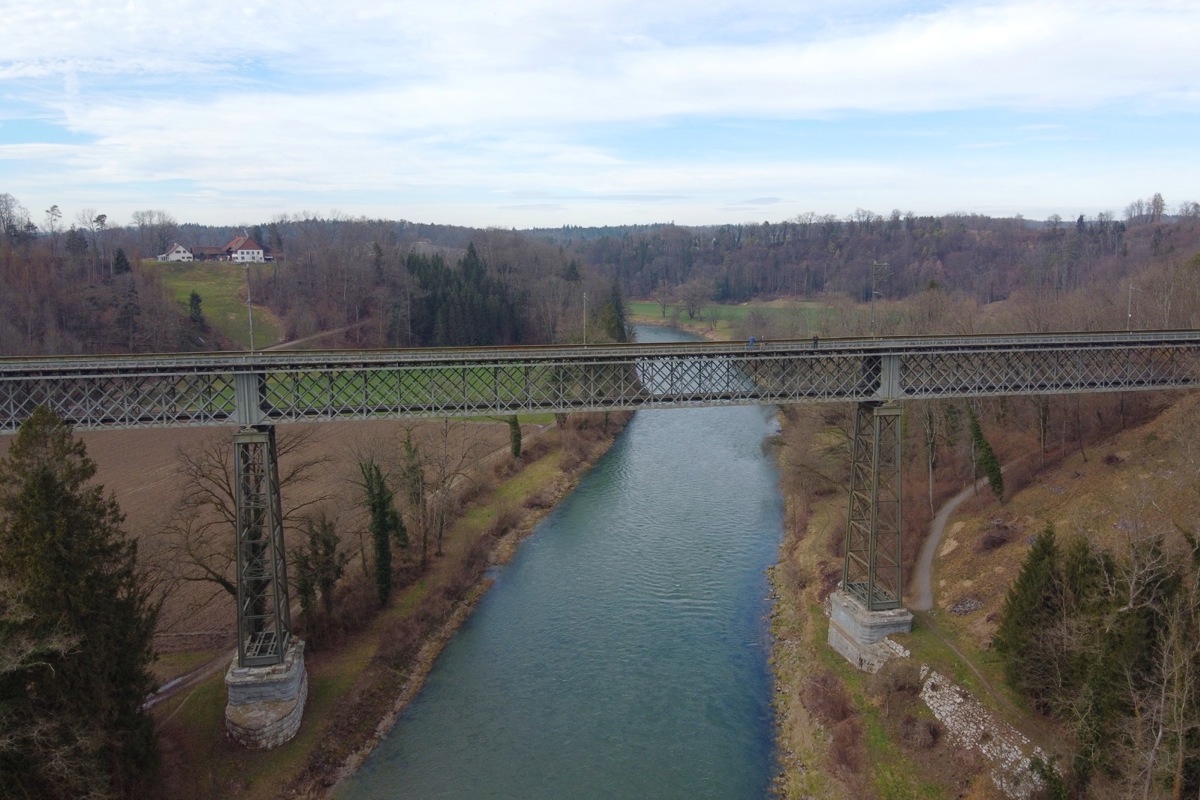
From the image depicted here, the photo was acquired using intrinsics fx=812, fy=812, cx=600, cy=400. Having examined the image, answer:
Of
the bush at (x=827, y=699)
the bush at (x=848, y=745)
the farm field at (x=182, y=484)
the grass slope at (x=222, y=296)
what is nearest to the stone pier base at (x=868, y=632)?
the bush at (x=827, y=699)

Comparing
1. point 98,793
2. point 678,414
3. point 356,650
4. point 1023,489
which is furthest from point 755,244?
point 98,793

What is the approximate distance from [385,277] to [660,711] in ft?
270

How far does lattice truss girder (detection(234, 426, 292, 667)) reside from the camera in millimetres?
25547

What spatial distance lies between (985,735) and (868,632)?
6.00m

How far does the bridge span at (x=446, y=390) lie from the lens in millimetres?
25125

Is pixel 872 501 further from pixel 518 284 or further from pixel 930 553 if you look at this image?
pixel 518 284

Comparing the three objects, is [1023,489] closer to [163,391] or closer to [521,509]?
[521,509]

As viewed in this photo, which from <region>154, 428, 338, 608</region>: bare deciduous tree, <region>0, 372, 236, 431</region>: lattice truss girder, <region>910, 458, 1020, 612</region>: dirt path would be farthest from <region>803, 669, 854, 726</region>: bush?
<region>0, 372, 236, 431</region>: lattice truss girder

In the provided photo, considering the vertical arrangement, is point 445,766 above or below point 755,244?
below

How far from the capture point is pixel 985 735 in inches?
920

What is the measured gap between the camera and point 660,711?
90.9ft

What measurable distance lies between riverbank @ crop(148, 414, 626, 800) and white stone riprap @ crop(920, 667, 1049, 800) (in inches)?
704

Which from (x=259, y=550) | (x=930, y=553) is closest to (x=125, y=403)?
(x=259, y=550)

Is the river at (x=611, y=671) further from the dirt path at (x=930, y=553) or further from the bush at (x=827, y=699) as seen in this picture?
the dirt path at (x=930, y=553)
